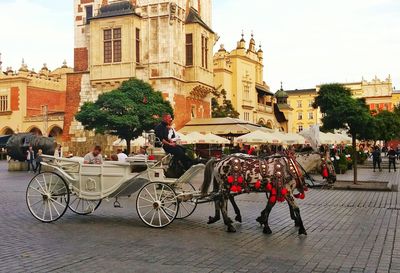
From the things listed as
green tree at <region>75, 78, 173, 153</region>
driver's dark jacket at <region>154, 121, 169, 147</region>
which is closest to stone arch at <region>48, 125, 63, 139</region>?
green tree at <region>75, 78, 173, 153</region>

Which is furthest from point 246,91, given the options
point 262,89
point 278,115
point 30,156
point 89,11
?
point 30,156

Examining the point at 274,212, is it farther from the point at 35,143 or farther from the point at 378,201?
the point at 35,143

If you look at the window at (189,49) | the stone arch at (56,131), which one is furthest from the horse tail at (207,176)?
the stone arch at (56,131)

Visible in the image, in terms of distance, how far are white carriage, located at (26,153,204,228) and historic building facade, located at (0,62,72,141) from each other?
145 ft

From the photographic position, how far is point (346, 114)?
20.8 metres

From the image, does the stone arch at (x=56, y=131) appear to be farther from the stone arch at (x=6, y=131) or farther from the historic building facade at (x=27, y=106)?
the stone arch at (x=6, y=131)

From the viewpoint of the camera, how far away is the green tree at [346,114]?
808 inches

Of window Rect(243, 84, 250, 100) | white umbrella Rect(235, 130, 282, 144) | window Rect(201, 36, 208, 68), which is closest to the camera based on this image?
white umbrella Rect(235, 130, 282, 144)

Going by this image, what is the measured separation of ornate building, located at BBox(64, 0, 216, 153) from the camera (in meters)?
36.6

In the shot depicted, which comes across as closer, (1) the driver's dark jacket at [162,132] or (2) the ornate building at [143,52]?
(1) the driver's dark jacket at [162,132]

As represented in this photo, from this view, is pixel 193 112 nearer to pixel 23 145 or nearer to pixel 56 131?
pixel 23 145

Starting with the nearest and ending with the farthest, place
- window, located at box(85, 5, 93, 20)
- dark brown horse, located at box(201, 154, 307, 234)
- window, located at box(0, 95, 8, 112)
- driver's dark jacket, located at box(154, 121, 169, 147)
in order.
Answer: dark brown horse, located at box(201, 154, 307, 234) < driver's dark jacket, located at box(154, 121, 169, 147) < window, located at box(85, 5, 93, 20) < window, located at box(0, 95, 8, 112)

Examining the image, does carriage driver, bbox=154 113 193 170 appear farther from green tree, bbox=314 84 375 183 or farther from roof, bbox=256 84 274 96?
roof, bbox=256 84 274 96

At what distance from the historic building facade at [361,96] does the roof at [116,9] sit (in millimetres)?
68783
